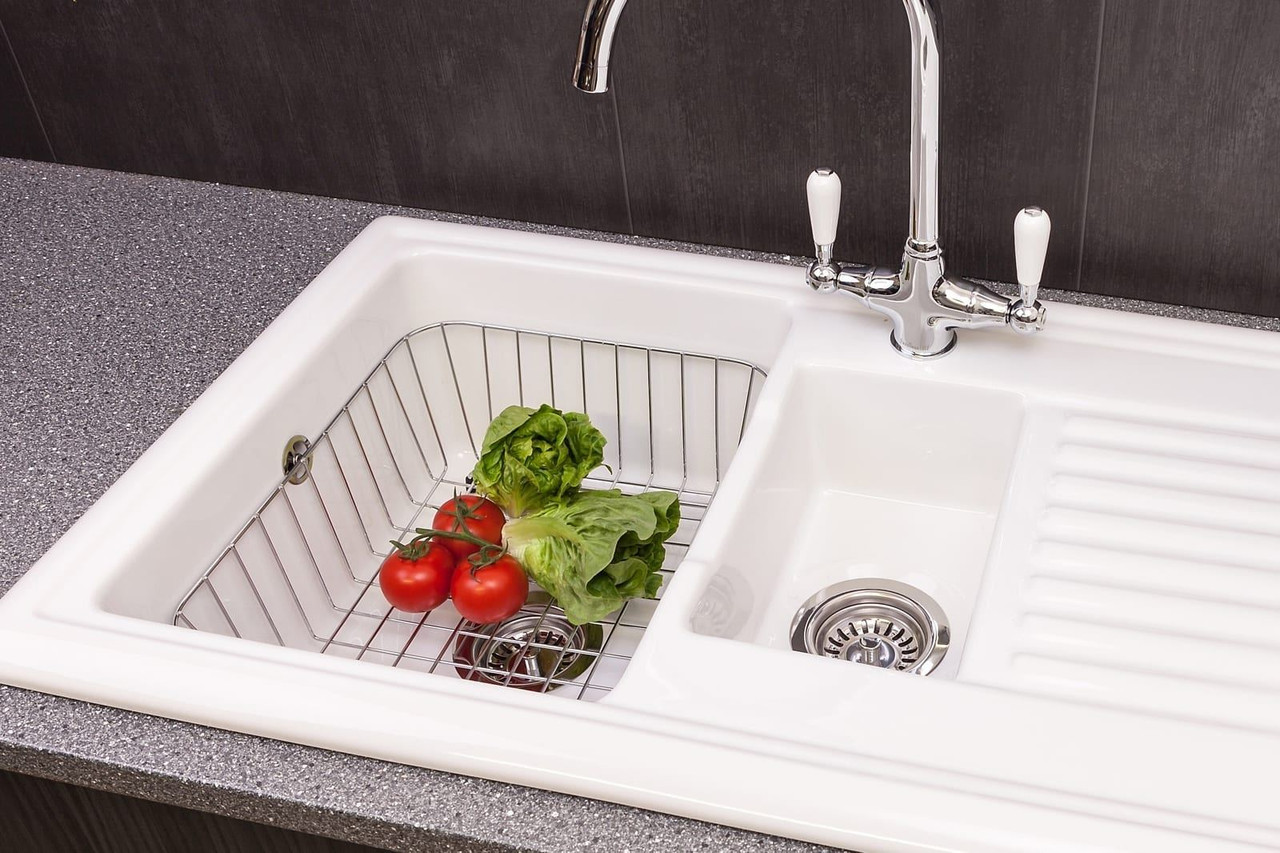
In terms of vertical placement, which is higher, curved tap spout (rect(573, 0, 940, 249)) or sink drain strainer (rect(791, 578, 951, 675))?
curved tap spout (rect(573, 0, 940, 249))

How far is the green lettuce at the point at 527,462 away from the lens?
3.66ft

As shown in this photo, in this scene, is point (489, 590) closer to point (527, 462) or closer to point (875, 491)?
point (527, 462)

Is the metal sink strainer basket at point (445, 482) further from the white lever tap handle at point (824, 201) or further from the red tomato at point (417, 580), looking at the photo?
the white lever tap handle at point (824, 201)

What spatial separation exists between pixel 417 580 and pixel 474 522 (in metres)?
0.08

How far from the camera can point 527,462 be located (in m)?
1.11

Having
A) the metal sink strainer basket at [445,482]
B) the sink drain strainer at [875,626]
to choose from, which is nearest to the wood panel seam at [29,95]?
the metal sink strainer basket at [445,482]

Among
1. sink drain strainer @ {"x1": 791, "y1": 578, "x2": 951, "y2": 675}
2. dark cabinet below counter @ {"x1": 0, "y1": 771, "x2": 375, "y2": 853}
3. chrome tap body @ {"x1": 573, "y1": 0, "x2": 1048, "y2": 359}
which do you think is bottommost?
sink drain strainer @ {"x1": 791, "y1": 578, "x2": 951, "y2": 675}

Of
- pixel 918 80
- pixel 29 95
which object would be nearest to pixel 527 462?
pixel 918 80

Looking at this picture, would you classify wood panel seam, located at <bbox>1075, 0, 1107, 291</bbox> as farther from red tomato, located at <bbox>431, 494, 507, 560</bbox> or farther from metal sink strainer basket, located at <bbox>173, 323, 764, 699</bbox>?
red tomato, located at <bbox>431, 494, 507, 560</bbox>

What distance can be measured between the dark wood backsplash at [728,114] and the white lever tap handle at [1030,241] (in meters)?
0.17

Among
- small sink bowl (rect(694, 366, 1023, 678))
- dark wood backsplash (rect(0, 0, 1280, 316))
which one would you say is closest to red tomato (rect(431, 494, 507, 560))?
small sink bowl (rect(694, 366, 1023, 678))

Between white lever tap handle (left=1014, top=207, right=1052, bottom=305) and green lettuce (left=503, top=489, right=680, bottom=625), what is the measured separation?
34 cm

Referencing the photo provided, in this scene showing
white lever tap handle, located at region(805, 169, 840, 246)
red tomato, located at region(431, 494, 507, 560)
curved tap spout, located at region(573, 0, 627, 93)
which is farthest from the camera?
red tomato, located at region(431, 494, 507, 560)

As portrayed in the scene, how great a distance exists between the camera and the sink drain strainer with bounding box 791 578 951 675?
104cm
